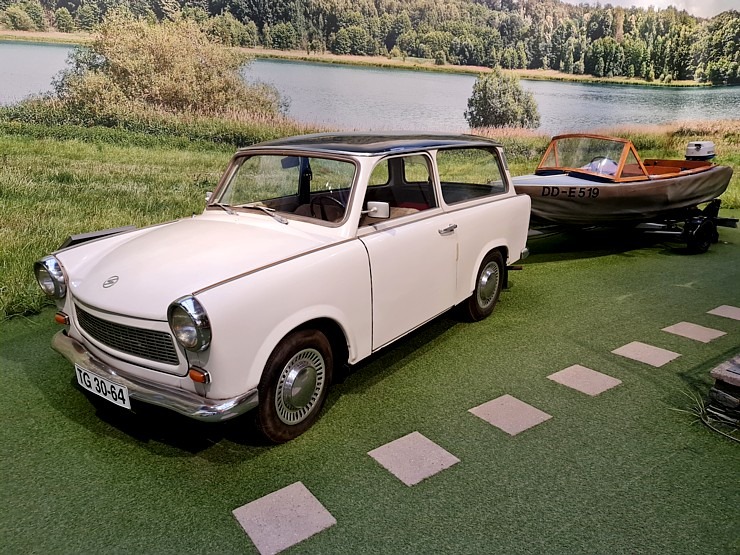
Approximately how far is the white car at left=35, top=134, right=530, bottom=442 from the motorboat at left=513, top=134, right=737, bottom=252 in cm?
223

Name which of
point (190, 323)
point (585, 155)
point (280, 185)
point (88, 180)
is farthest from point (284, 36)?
point (190, 323)

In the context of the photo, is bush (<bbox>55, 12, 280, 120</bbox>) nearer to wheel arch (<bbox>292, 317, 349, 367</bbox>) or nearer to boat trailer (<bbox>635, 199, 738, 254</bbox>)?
wheel arch (<bbox>292, 317, 349, 367</bbox>)

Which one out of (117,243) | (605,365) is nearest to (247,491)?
(117,243)

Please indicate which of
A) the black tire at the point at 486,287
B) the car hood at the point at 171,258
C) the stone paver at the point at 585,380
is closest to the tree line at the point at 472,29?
the car hood at the point at 171,258

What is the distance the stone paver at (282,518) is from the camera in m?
2.05

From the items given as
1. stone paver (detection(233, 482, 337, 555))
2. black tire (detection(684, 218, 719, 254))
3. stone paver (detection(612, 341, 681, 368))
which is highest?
black tire (detection(684, 218, 719, 254))

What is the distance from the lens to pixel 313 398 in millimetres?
2779

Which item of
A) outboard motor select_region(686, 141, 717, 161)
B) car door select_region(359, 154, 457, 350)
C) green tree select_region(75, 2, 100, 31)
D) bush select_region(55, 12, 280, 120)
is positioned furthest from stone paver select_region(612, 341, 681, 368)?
green tree select_region(75, 2, 100, 31)

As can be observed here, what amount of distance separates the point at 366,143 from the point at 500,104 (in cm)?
822

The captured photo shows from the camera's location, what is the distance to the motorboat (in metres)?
5.94

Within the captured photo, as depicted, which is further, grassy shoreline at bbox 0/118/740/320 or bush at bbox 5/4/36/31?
bush at bbox 5/4/36/31

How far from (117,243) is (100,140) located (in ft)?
14.5

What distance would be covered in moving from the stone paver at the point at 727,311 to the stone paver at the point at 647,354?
1.17 metres

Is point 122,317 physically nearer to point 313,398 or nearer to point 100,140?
point 313,398
